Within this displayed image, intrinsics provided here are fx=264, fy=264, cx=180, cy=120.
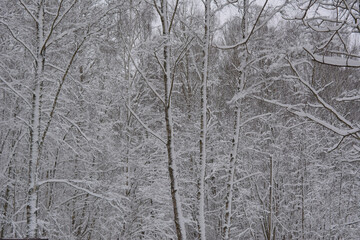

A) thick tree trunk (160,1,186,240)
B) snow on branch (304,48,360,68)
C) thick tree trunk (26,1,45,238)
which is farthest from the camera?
thick tree trunk (26,1,45,238)

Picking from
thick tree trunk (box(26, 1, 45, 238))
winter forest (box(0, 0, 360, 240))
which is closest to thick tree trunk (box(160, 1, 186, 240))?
winter forest (box(0, 0, 360, 240))

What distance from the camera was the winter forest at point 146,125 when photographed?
17.4 feet

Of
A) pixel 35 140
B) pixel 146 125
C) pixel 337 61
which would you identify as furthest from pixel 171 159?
pixel 35 140

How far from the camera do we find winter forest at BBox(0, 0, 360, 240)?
5309mm

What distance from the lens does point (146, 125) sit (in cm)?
602

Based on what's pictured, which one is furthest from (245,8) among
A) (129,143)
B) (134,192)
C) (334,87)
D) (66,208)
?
(66,208)

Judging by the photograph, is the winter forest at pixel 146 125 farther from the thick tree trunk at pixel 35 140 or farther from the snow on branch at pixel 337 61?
the snow on branch at pixel 337 61

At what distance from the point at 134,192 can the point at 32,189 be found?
4.27 meters

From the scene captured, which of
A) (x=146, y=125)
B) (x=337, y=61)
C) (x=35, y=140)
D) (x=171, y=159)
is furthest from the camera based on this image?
(x=146, y=125)

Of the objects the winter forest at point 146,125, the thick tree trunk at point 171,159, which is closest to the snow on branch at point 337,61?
the winter forest at point 146,125

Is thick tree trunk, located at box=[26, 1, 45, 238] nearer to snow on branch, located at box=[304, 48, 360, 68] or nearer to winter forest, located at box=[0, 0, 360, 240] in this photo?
winter forest, located at box=[0, 0, 360, 240]

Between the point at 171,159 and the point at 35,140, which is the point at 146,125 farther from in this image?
the point at 35,140

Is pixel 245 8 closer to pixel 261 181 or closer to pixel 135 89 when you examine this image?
pixel 135 89

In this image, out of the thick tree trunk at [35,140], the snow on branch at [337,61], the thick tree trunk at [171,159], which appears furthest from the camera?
the thick tree trunk at [35,140]
